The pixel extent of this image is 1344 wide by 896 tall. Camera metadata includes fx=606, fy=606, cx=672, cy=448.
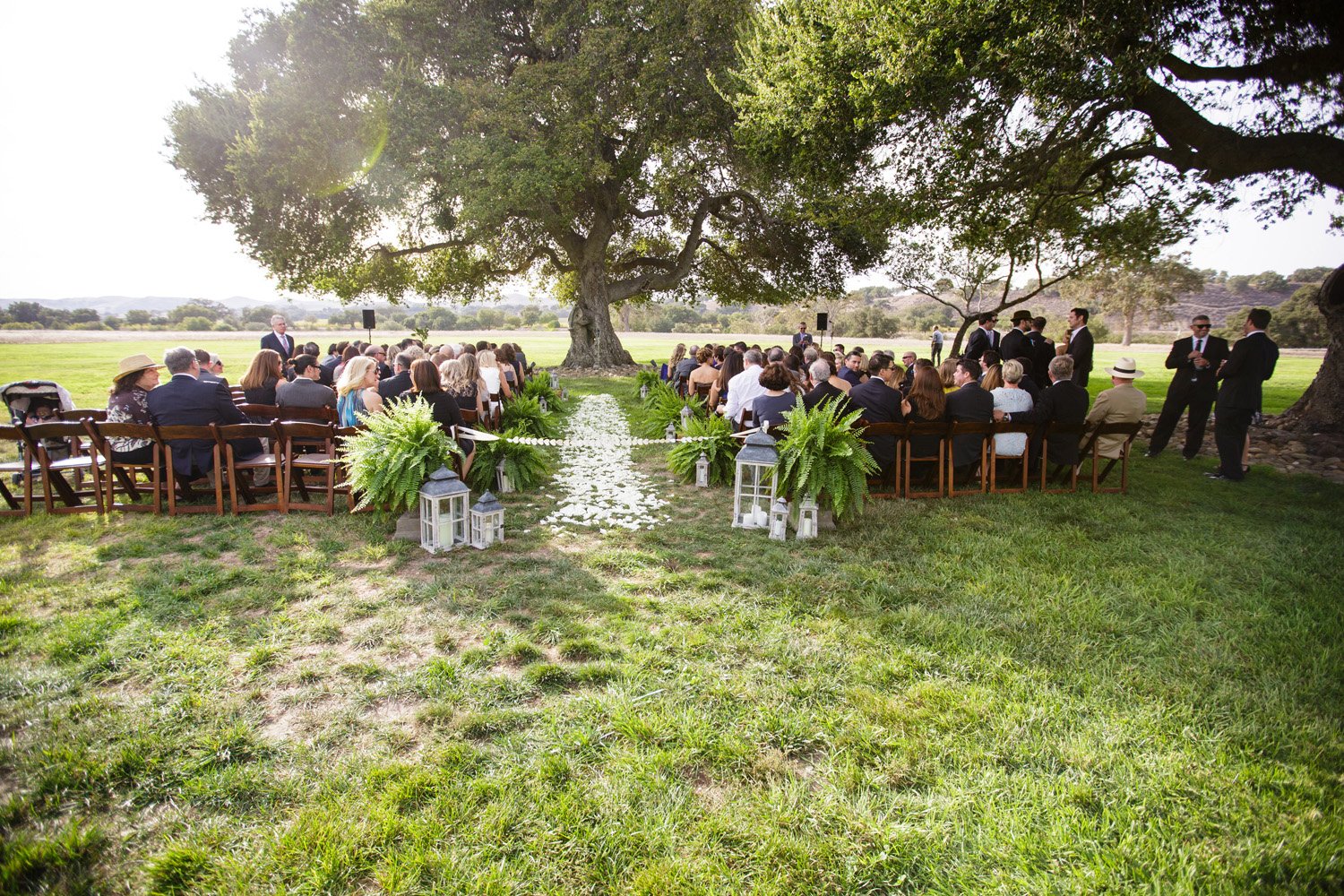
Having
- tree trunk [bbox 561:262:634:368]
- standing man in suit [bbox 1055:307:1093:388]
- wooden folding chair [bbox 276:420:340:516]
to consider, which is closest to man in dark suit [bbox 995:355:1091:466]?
standing man in suit [bbox 1055:307:1093:388]

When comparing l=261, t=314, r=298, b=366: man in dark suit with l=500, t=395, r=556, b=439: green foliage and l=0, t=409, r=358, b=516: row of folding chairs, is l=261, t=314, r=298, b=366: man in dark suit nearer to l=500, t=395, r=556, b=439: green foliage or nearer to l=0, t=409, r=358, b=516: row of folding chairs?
l=500, t=395, r=556, b=439: green foliage

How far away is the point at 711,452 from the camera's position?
8.26 metres

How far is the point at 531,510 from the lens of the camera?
22.9 feet

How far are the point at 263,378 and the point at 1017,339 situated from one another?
11.7 m

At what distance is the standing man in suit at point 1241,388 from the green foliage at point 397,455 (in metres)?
10.3

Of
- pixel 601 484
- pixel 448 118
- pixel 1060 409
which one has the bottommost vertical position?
pixel 601 484

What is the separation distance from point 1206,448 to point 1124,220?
5.90m

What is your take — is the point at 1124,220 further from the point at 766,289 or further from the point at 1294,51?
→ the point at 766,289

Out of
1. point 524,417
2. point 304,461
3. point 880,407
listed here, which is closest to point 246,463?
point 304,461

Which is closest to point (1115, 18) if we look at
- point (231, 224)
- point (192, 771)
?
point (192, 771)

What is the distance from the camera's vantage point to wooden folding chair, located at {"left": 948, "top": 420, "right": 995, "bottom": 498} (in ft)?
24.0

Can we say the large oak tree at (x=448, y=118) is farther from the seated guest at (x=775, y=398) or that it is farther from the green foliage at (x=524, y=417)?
the seated guest at (x=775, y=398)

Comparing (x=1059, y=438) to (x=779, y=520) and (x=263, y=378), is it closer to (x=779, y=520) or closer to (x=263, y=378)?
(x=779, y=520)

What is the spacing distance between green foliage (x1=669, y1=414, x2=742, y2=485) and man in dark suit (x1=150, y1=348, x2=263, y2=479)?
5.21 meters
